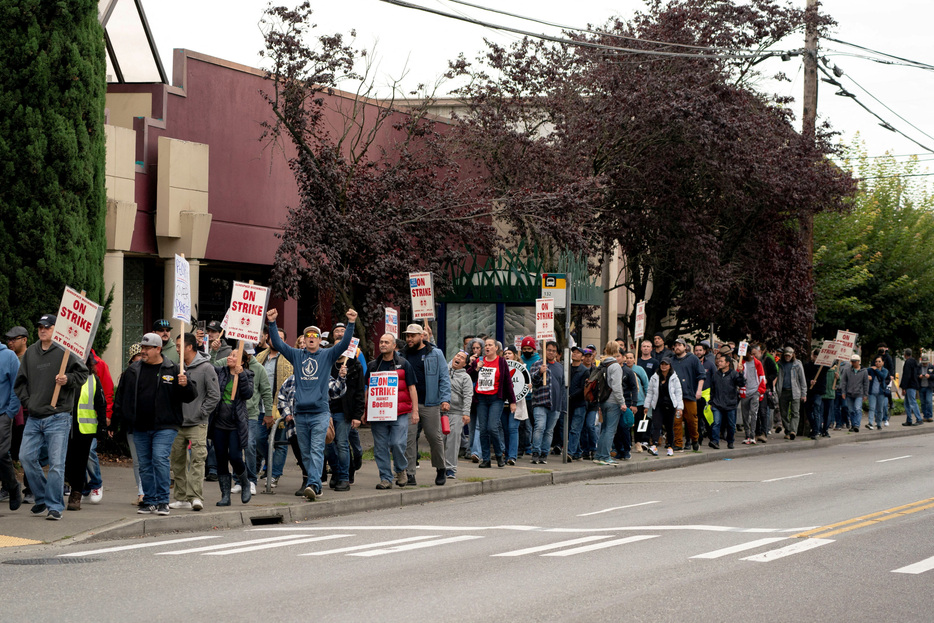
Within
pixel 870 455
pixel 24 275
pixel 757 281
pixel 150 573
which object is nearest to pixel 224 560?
pixel 150 573

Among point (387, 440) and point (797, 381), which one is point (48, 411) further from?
point (797, 381)

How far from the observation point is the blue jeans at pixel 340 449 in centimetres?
1417

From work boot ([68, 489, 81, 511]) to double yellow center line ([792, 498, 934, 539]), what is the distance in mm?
7286

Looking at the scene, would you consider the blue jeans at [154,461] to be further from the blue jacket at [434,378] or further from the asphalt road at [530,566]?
the blue jacket at [434,378]

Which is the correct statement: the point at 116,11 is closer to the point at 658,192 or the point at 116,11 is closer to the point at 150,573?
the point at 658,192

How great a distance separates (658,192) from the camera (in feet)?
87.3

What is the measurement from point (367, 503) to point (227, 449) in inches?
75.2

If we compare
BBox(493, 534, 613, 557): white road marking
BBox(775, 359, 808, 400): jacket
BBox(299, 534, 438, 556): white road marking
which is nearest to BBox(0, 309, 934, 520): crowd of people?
BBox(299, 534, 438, 556): white road marking

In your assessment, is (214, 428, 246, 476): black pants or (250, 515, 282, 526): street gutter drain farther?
(214, 428, 246, 476): black pants

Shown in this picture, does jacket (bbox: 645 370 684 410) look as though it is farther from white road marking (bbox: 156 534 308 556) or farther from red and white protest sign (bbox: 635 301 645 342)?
white road marking (bbox: 156 534 308 556)

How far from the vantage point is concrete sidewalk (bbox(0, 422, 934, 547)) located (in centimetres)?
1118

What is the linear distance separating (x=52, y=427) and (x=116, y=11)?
11238 mm

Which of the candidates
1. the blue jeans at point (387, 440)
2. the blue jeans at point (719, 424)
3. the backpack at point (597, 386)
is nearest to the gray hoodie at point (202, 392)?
the blue jeans at point (387, 440)

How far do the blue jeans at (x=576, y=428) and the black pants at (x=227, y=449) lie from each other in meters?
8.04
